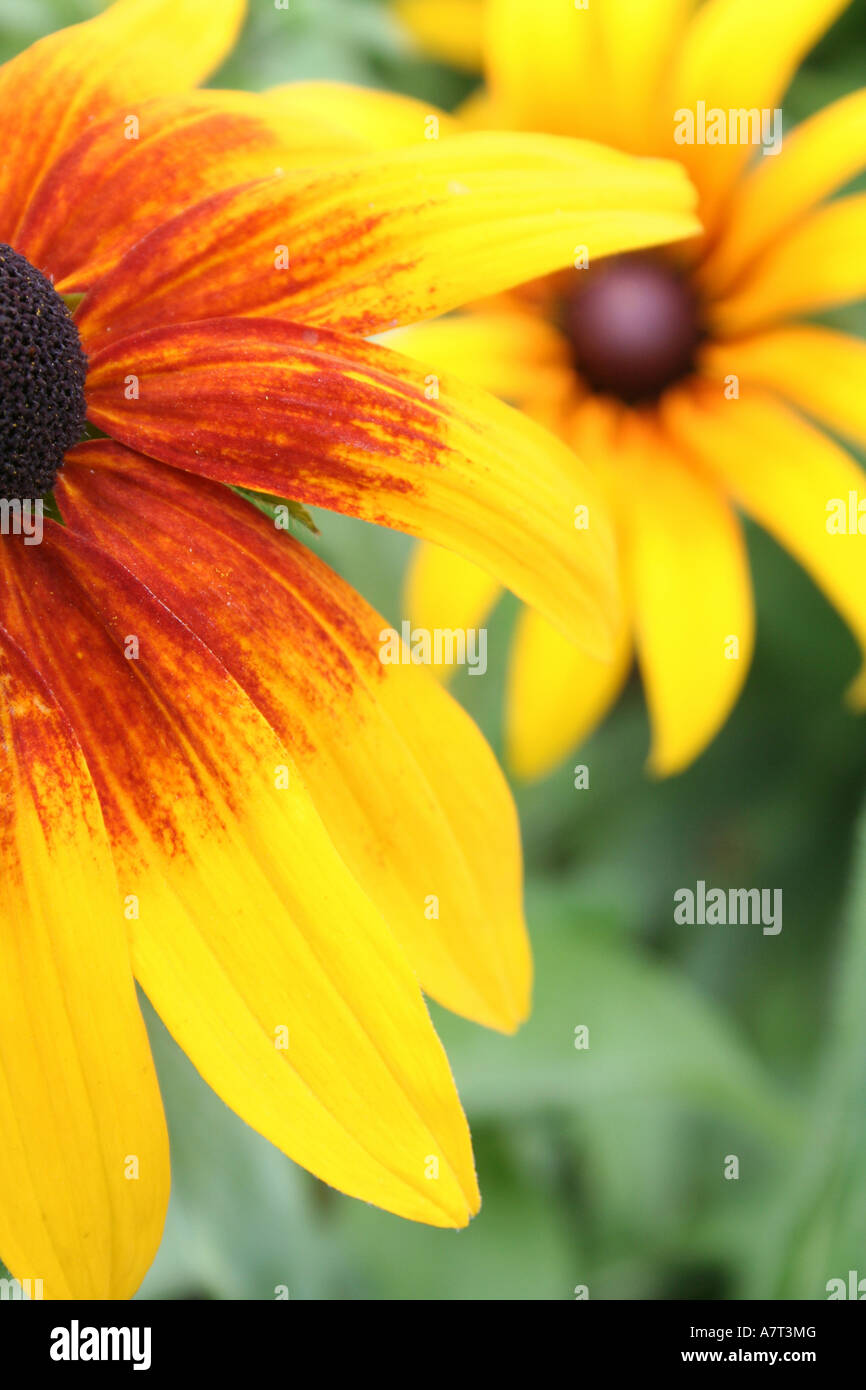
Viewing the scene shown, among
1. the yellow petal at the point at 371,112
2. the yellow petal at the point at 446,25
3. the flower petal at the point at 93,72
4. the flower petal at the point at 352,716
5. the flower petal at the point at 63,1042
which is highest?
the yellow petal at the point at 446,25

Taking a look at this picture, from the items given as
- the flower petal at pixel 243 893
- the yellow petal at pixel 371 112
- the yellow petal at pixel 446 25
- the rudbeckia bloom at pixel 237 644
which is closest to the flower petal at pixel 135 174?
the rudbeckia bloom at pixel 237 644

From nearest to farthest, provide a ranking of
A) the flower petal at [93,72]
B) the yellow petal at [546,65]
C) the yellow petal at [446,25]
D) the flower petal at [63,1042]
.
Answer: the flower petal at [63,1042] < the flower petal at [93,72] < the yellow petal at [546,65] < the yellow petal at [446,25]

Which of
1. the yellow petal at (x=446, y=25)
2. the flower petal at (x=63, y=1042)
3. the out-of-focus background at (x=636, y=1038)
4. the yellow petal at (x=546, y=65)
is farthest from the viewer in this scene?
the yellow petal at (x=446, y=25)

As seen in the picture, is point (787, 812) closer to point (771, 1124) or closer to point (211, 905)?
point (771, 1124)

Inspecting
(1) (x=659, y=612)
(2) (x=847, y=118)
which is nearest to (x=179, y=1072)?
(1) (x=659, y=612)

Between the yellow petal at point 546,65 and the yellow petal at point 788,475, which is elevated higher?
the yellow petal at point 546,65

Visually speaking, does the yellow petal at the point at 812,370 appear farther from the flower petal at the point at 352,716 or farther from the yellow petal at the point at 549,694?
the flower petal at the point at 352,716
